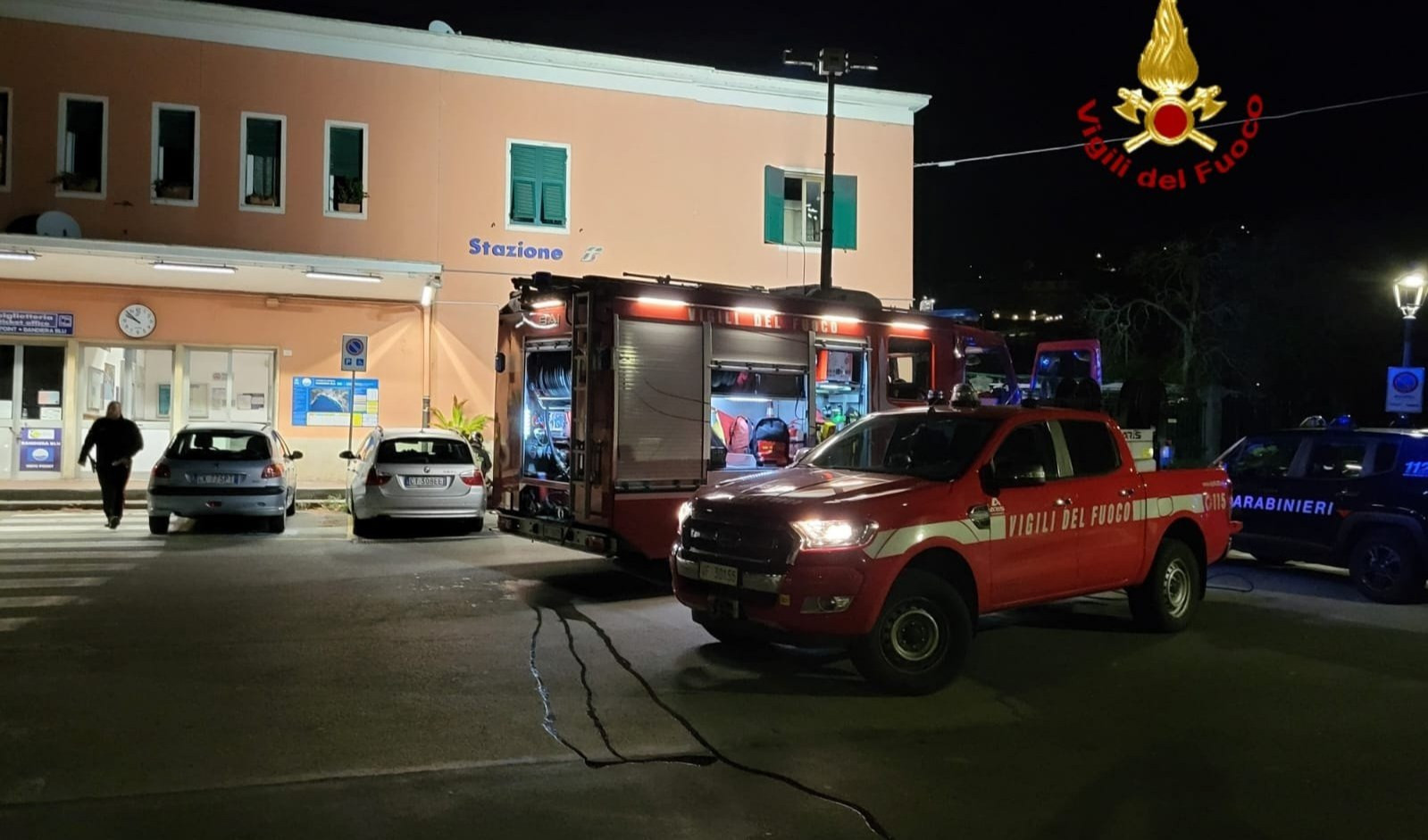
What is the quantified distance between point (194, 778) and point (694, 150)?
18.7 meters

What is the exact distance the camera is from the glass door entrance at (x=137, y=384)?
19.9 meters

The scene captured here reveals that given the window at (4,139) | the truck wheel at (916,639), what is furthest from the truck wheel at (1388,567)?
the window at (4,139)

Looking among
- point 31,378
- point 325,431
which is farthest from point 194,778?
point 31,378

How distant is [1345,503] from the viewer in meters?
10.7

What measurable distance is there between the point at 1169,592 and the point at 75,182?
19060 millimetres

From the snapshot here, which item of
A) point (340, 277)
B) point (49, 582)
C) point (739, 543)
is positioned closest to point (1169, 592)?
point (739, 543)

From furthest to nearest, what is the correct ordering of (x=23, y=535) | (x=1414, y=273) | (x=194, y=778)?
(x=1414, y=273)
(x=23, y=535)
(x=194, y=778)

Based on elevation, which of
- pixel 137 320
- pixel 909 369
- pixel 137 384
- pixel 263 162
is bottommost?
pixel 137 384

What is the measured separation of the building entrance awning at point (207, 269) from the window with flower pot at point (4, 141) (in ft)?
5.53

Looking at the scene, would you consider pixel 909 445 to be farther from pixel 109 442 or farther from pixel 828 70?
pixel 109 442

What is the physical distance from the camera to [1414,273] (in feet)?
54.7

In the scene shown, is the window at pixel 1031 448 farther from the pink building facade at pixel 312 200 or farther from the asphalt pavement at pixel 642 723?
the pink building facade at pixel 312 200

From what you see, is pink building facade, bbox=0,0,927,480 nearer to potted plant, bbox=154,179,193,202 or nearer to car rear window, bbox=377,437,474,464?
potted plant, bbox=154,179,193,202

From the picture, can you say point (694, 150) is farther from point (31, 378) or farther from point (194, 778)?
point (194, 778)
